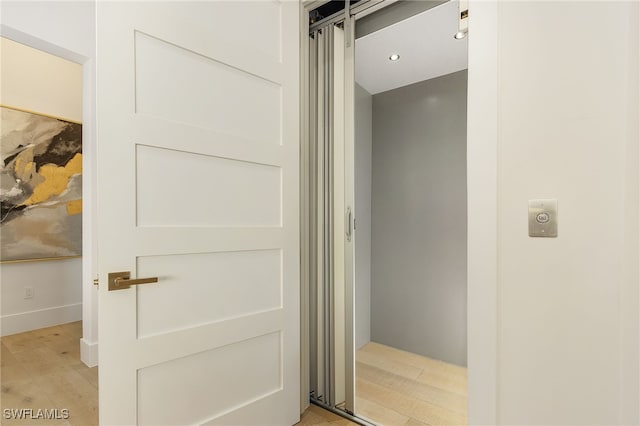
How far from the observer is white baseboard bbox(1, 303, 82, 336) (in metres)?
2.88

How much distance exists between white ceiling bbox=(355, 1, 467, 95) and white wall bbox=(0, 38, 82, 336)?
2.96 metres

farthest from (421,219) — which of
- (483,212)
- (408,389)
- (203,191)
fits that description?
(203,191)

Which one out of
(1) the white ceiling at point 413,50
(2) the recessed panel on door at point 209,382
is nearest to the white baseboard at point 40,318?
(2) the recessed panel on door at point 209,382

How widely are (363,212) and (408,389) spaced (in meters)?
1.47

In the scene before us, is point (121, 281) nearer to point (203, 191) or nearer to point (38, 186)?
point (203, 191)

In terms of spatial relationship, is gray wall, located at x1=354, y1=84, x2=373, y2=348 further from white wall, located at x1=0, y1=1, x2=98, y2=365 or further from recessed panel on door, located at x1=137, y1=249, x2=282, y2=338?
white wall, located at x1=0, y1=1, x2=98, y2=365

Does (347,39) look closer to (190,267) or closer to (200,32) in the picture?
(200,32)

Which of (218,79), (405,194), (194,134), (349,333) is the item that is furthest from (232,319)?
(405,194)

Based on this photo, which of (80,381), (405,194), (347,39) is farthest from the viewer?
(405,194)

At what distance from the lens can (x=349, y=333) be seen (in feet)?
6.12

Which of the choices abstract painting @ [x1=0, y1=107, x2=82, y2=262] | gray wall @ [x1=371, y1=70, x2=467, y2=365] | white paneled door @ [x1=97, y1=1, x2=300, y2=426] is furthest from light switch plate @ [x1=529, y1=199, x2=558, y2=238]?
abstract painting @ [x1=0, y1=107, x2=82, y2=262]

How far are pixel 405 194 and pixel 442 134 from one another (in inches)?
23.5

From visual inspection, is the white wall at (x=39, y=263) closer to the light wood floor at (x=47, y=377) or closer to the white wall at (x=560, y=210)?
the light wood floor at (x=47, y=377)

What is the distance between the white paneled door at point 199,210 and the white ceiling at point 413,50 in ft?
2.28
